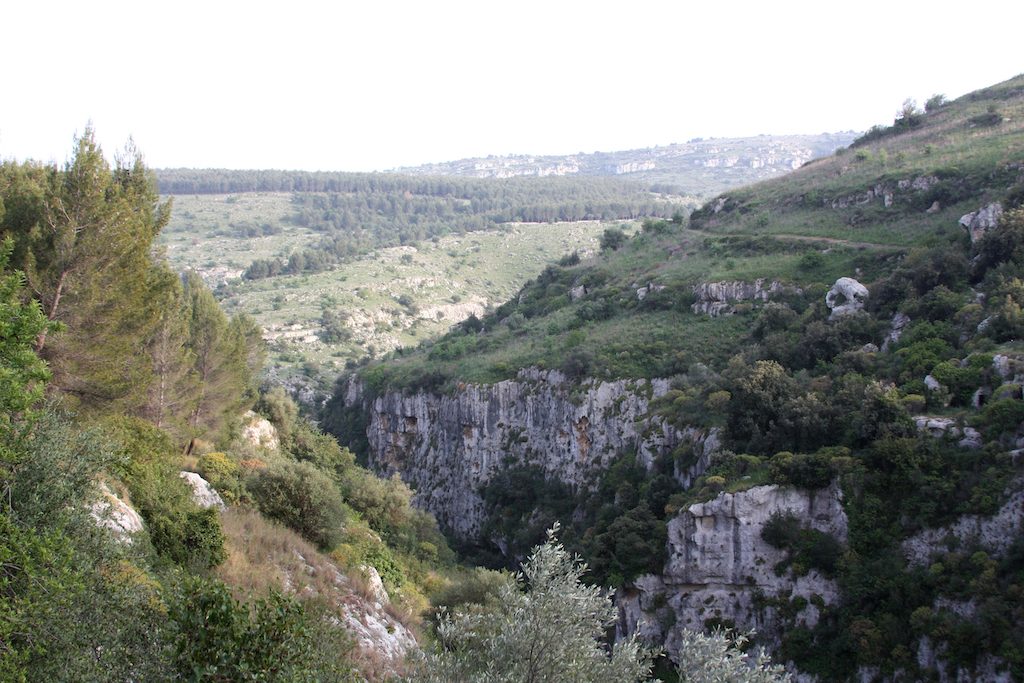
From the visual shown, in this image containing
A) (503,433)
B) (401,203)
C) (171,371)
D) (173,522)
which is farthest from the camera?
(401,203)

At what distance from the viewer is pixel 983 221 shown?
29547 millimetres

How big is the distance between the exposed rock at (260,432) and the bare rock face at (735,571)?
16667mm

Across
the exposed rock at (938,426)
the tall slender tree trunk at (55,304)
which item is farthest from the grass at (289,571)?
the exposed rock at (938,426)

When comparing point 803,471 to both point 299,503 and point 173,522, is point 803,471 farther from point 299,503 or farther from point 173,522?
point 173,522

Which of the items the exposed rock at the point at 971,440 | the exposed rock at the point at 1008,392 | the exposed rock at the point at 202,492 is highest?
the exposed rock at the point at 1008,392

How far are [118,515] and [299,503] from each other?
8559mm

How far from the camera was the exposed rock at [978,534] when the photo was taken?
56.0ft

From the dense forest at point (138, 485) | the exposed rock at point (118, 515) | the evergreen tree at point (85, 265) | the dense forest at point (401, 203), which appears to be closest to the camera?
the dense forest at point (138, 485)

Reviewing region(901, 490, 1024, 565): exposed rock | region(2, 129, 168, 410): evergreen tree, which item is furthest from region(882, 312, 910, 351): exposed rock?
region(2, 129, 168, 410): evergreen tree

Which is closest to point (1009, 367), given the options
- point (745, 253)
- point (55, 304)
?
point (55, 304)

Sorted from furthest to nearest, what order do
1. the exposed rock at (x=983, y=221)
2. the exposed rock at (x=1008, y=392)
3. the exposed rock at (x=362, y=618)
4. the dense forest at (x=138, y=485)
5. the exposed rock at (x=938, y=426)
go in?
the exposed rock at (x=983, y=221)
the exposed rock at (x=938, y=426)
the exposed rock at (x=1008, y=392)
the exposed rock at (x=362, y=618)
the dense forest at (x=138, y=485)

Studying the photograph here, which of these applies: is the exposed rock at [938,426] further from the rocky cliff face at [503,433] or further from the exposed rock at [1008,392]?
the rocky cliff face at [503,433]

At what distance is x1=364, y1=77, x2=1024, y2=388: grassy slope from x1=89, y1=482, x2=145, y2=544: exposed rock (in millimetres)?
25355

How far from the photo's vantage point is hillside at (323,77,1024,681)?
18.4 meters
